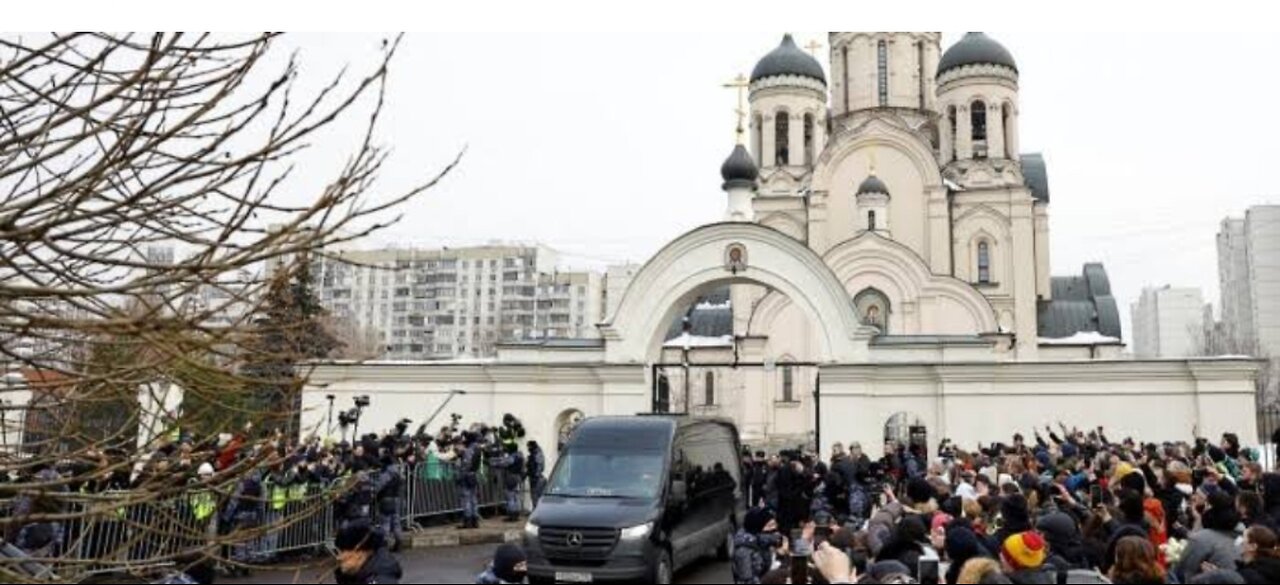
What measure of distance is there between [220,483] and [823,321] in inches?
764

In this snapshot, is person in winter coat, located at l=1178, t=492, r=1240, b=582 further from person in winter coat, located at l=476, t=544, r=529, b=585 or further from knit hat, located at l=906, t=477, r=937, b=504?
person in winter coat, located at l=476, t=544, r=529, b=585

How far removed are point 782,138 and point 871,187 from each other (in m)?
7.65

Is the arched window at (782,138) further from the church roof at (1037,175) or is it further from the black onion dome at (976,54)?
the church roof at (1037,175)

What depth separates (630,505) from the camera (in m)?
11.3

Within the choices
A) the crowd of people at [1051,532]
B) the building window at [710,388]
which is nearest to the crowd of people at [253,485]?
the crowd of people at [1051,532]

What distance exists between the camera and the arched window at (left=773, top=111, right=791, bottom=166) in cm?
4556

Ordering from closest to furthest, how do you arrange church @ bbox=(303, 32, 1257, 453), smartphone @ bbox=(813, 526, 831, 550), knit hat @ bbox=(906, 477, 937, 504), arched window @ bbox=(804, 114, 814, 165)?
1. smartphone @ bbox=(813, 526, 831, 550)
2. knit hat @ bbox=(906, 477, 937, 504)
3. church @ bbox=(303, 32, 1257, 453)
4. arched window @ bbox=(804, 114, 814, 165)

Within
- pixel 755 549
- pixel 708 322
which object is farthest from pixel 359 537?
pixel 708 322

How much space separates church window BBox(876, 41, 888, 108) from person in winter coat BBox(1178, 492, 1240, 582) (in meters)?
40.6

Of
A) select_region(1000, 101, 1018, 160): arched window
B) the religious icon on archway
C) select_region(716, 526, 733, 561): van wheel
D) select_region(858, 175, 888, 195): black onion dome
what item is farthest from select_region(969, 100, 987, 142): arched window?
select_region(716, 526, 733, 561): van wheel

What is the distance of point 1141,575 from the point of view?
17.6ft

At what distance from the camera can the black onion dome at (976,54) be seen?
138 ft

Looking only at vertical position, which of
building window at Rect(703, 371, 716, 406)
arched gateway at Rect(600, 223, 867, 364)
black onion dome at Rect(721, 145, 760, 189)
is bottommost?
building window at Rect(703, 371, 716, 406)

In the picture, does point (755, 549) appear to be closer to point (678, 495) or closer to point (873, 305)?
point (678, 495)
